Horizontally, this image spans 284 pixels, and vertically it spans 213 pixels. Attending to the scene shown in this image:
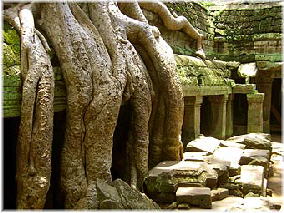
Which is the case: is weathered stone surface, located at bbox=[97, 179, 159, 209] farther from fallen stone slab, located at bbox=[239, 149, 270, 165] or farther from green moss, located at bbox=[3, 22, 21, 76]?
fallen stone slab, located at bbox=[239, 149, 270, 165]

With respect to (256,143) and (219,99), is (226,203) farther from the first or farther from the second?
(219,99)

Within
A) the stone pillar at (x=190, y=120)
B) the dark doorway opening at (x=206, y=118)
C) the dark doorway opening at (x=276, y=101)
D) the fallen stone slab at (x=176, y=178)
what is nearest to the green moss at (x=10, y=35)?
the fallen stone slab at (x=176, y=178)

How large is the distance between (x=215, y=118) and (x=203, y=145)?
10.8ft

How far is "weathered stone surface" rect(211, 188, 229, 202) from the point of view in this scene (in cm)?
569

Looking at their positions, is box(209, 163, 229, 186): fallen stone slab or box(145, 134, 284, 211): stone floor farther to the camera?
box(209, 163, 229, 186): fallen stone slab

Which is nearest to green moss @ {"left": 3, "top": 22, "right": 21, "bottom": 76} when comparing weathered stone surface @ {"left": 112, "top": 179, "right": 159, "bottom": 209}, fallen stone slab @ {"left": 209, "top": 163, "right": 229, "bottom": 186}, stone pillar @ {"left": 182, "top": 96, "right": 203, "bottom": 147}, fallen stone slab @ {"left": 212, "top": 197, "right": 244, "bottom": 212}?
weathered stone surface @ {"left": 112, "top": 179, "right": 159, "bottom": 209}

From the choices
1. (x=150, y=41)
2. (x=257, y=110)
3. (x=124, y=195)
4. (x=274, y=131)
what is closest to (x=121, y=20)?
(x=150, y=41)

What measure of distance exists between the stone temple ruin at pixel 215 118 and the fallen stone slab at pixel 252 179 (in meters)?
0.02

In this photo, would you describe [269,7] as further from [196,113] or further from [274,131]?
[196,113]

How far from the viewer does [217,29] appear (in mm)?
14445

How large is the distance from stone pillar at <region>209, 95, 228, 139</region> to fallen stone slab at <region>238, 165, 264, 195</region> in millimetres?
4146

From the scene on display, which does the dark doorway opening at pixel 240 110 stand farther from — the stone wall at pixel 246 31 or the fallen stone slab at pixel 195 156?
the fallen stone slab at pixel 195 156

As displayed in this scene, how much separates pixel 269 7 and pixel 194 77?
668cm

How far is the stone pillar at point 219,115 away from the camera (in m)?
11.5
